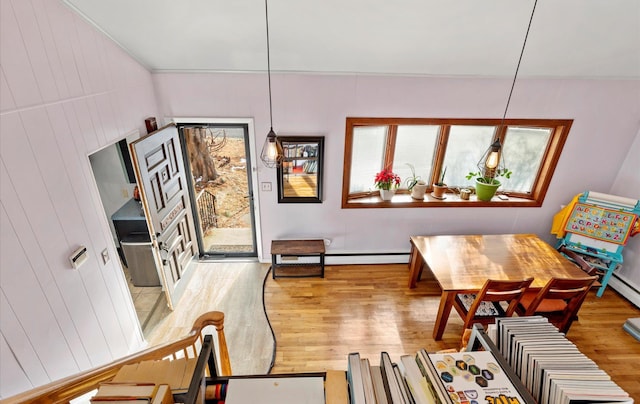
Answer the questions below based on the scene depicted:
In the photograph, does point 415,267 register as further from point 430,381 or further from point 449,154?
point 430,381

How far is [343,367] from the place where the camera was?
2.73 meters

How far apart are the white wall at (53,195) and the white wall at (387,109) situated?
100 centimetres

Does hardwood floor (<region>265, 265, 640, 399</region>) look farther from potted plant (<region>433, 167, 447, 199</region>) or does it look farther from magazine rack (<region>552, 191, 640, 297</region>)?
potted plant (<region>433, 167, 447, 199</region>)

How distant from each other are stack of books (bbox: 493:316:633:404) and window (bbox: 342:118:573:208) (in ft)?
8.38

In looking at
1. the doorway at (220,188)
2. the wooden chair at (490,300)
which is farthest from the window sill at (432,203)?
the doorway at (220,188)

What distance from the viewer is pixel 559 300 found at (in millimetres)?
2836

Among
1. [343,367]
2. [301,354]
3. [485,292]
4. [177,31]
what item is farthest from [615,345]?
[177,31]

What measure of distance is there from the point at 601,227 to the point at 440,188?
70.0 inches

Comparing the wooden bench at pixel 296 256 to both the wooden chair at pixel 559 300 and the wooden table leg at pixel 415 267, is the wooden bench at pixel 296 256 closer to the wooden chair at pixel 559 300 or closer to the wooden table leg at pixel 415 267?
the wooden table leg at pixel 415 267

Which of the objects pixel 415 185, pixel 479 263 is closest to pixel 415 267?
pixel 479 263

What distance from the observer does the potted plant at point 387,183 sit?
3666mm

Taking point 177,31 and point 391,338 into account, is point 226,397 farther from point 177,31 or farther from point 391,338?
point 177,31

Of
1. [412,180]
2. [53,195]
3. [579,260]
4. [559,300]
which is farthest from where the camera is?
[412,180]

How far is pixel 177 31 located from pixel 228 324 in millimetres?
2751
